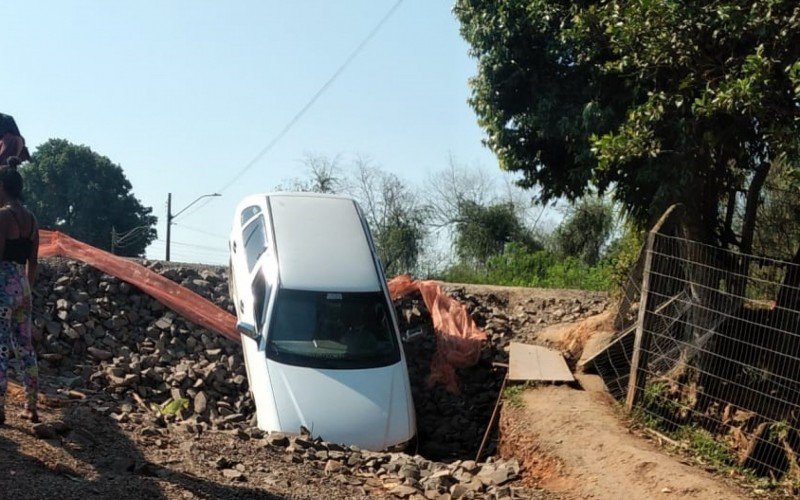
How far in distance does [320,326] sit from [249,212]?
3.27 metres

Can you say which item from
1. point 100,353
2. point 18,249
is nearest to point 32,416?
point 18,249

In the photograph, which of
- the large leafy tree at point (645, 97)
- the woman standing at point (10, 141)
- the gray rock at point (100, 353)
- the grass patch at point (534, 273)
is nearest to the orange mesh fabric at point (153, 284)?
the gray rock at point (100, 353)

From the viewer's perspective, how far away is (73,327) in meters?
13.3

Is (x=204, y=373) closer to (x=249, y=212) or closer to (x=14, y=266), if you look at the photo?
(x=249, y=212)

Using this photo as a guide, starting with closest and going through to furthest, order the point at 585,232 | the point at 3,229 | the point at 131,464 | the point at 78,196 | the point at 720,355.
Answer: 1. the point at 131,464
2. the point at 3,229
3. the point at 720,355
4. the point at 585,232
5. the point at 78,196

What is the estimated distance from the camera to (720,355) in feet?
30.9

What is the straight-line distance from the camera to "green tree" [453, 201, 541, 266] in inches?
1405

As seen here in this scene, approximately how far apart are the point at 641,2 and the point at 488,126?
4.97m

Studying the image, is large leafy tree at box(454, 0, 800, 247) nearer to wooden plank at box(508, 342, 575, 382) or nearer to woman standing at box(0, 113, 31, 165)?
wooden plank at box(508, 342, 575, 382)

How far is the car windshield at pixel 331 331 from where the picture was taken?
11328 millimetres

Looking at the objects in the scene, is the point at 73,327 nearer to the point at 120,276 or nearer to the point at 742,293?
the point at 120,276

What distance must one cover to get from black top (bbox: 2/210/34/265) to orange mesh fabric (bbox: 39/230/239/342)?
682cm

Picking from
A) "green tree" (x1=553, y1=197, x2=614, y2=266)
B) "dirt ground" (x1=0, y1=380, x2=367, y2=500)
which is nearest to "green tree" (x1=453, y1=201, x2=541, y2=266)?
"green tree" (x1=553, y1=197, x2=614, y2=266)

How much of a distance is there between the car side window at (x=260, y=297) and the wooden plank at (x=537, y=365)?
3.29 metres
